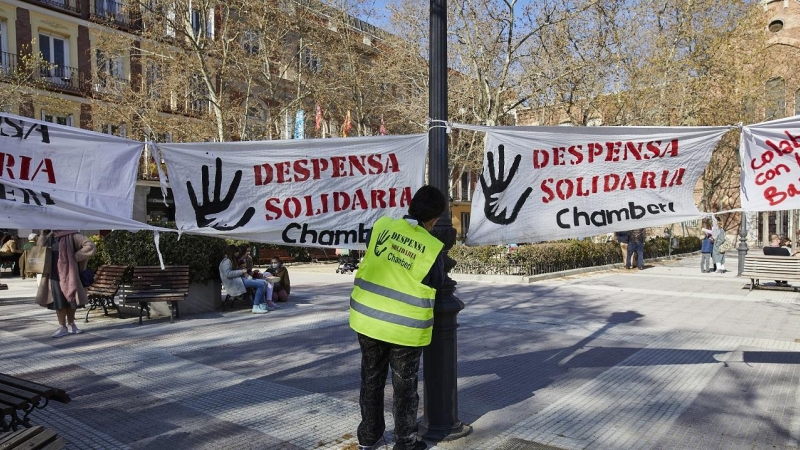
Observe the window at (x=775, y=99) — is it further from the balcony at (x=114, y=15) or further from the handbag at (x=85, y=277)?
the balcony at (x=114, y=15)

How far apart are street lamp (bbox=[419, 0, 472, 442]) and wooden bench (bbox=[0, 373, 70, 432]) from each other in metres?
2.57

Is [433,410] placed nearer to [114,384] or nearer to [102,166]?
[102,166]

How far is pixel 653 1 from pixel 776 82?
42.7ft

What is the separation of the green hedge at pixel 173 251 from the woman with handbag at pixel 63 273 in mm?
1888

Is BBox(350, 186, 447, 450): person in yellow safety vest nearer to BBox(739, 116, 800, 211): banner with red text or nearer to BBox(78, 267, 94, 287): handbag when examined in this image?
BBox(739, 116, 800, 211): banner with red text

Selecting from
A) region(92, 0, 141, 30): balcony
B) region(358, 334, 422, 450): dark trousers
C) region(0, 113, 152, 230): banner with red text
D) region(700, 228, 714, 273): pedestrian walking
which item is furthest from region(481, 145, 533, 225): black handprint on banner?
region(92, 0, 141, 30): balcony

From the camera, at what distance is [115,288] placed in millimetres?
9367

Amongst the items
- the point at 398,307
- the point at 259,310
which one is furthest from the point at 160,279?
the point at 398,307

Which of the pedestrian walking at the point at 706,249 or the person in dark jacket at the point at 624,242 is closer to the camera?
the pedestrian walking at the point at 706,249

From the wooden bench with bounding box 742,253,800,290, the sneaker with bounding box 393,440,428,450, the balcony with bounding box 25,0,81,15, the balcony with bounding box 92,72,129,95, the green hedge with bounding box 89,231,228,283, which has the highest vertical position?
the balcony with bounding box 25,0,81,15

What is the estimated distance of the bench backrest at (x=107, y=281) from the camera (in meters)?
9.35

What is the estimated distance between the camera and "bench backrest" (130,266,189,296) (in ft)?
30.6

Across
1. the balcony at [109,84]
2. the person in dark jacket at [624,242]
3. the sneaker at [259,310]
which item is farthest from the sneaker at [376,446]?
the balcony at [109,84]

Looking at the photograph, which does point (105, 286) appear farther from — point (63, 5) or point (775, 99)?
point (775, 99)
